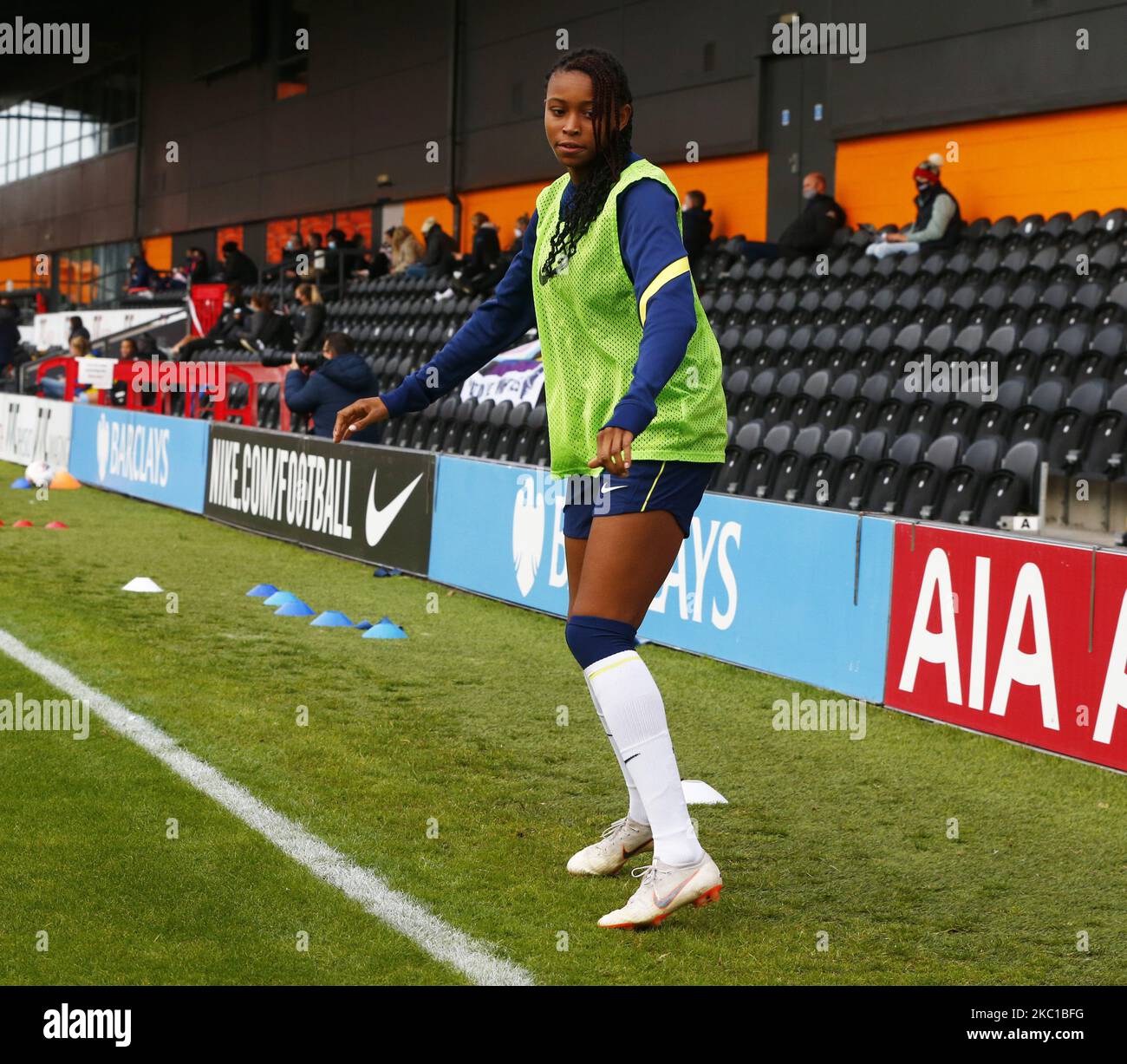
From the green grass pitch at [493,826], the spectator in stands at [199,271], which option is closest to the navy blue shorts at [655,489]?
the green grass pitch at [493,826]

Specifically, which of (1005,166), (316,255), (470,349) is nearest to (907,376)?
(1005,166)

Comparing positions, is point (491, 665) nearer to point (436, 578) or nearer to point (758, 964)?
point (436, 578)

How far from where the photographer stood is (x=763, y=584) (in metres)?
7.33

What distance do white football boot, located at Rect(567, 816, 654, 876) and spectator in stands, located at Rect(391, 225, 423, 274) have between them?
788 inches

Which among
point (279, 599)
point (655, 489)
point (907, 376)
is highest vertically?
point (907, 376)

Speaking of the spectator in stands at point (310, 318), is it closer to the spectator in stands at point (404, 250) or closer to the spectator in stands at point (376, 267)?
the spectator in stands at point (404, 250)

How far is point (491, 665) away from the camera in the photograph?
7.40 meters

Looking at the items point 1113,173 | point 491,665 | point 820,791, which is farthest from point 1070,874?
point 1113,173

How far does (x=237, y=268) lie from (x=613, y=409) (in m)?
26.3

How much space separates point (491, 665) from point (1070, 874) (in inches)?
143

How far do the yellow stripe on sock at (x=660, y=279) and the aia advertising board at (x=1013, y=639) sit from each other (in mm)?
2853

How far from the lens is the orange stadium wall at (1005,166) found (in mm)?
14492

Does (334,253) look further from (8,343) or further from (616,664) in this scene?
(616,664)

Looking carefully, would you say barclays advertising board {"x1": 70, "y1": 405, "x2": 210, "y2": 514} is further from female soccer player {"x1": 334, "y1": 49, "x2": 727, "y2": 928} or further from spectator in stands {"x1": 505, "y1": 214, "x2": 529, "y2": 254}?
female soccer player {"x1": 334, "y1": 49, "x2": 727, "y2": 928}
